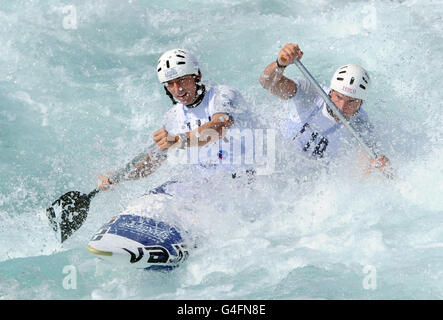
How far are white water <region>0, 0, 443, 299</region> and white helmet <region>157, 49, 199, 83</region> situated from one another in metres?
0.96

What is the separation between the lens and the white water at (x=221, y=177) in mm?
4820

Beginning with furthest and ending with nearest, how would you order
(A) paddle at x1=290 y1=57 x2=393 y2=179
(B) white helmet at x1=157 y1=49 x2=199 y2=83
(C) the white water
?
(A) paddle at x1=290 y1=57 x2=393 y2=179 → (B) white helmet at x1=157 y1=49 x2=199 y2=83 → (C) the white water

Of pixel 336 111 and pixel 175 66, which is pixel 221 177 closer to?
pixel 175 66

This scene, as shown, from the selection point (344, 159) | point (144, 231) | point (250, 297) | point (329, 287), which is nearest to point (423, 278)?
point (329, 287)

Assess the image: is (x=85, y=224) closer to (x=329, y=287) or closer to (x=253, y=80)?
(x=329, y=287)

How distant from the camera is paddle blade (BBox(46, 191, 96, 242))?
5.75 meters

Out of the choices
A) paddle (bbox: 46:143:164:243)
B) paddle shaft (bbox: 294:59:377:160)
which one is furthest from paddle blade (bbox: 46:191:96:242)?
paddle shaft (bbox: 294:59:377:160)

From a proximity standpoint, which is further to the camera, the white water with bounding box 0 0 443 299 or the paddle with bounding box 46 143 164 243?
the paddle with bounding box 46 143 164 243

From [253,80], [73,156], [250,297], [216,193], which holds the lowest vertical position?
[250,297]

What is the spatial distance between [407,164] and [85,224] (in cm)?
323

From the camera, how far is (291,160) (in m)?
5.86

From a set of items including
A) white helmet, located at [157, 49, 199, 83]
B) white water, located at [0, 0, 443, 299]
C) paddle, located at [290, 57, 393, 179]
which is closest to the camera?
white water, located at [0, 0, 443, 299]

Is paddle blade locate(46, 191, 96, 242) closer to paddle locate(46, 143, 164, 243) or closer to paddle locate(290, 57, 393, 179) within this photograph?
paddle locate(46, 143, 164, 243)

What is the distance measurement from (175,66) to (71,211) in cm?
171
